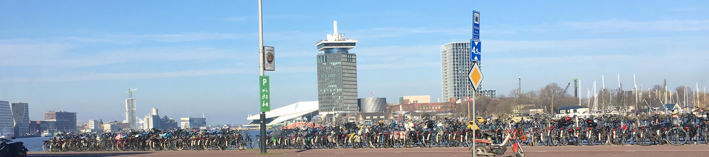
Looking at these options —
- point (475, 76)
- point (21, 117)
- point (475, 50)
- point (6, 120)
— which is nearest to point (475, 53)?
point (475, 50)

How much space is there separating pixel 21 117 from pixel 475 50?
197 meters

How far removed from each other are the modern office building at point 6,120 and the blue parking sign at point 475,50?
17583 centimetres

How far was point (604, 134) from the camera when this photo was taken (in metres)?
22.5

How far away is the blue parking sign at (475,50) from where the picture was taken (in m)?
13.5

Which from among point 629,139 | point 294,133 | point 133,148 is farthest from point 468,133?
point 133,148

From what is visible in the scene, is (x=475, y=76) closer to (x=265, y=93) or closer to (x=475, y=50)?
(x=475, y=50)

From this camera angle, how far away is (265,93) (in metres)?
23.4

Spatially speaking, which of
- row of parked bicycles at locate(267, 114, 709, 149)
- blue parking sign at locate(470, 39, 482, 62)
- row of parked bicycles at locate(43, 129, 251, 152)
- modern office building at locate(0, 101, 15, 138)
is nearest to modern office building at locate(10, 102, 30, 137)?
modern office building at locate(0, 101, 15, 138)

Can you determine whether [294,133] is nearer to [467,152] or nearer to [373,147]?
[373,147]

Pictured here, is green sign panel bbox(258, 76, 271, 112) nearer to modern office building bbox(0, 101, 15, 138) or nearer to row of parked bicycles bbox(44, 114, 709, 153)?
row of parked bicycles bbox(44, 114, 709, 153)

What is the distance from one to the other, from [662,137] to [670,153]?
→ 3.61m

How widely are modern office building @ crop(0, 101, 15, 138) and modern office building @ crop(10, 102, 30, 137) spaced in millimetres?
4975

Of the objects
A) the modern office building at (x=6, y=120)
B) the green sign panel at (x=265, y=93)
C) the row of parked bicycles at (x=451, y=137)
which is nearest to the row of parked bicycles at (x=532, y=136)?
the row of parked bicycles at (x=451, y=137)

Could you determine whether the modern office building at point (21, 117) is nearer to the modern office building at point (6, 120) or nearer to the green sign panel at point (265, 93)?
the modern office building at point (6, 120)
